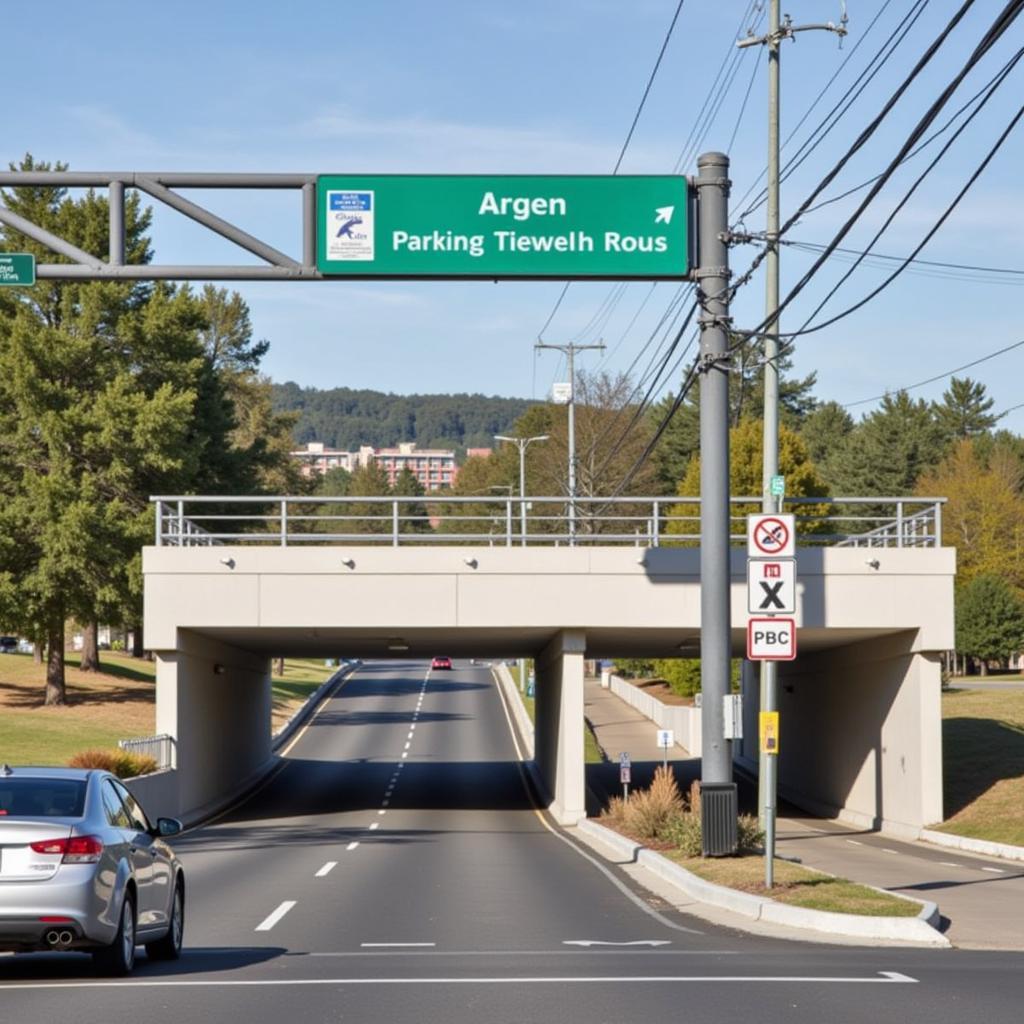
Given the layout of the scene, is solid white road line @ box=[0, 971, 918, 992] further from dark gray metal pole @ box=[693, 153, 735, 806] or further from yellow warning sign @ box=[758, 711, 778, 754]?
dark gray metal pole @ box=[693, 153, 735, 806]

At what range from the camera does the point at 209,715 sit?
39.7 meters

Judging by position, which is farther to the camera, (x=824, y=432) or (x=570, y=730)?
(x=824, y=432)

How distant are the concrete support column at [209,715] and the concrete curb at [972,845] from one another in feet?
49.6

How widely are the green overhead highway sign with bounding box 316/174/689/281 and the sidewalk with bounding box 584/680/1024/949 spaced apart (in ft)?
27.5

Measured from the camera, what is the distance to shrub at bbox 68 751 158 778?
30.4m

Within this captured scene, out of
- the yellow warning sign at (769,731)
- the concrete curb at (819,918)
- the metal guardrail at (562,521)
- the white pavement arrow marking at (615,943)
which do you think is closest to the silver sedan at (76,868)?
the white pavement arrow marking at (615,943)

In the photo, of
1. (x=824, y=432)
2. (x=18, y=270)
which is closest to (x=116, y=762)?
(x=18, y=270)

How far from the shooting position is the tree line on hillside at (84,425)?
54781 mm

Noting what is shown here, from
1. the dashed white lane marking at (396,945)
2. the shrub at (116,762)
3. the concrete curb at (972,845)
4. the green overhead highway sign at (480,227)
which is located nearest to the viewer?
the dashed white lane marking at (396,945)

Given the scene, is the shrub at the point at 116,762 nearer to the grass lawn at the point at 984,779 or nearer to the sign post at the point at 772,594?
the grass lawn at the point at 984,779

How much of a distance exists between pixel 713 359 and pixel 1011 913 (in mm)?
7392

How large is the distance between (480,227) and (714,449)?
4.07m

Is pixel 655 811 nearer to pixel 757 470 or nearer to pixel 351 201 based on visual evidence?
pixel 351 201

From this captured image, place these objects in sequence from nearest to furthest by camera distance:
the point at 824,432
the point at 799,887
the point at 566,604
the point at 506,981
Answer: the point at 506,981, the point at 799,887, the point at 566,604, the point at 824,432
